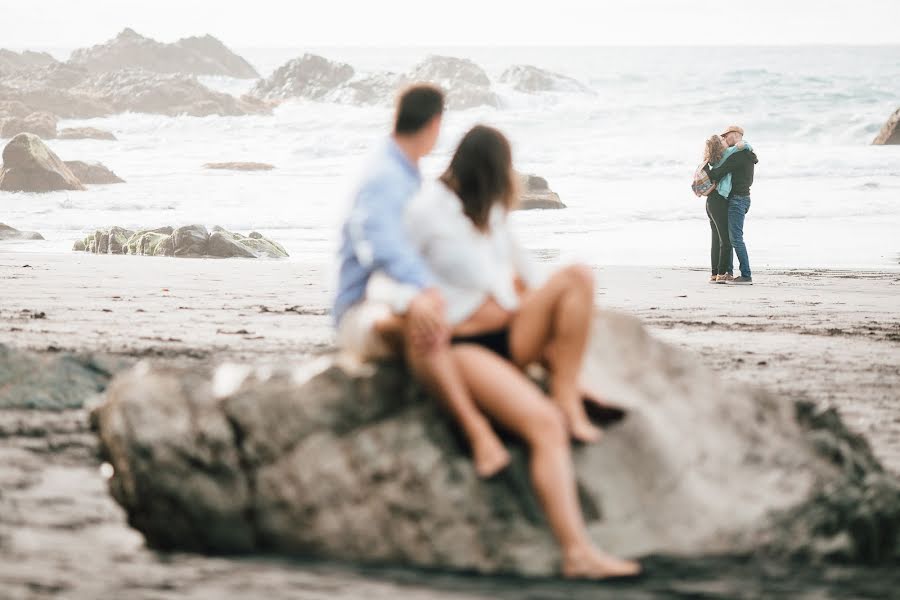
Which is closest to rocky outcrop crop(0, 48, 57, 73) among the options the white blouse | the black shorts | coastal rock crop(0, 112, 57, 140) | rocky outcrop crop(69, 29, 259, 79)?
rocky outcrop crop(69, 29, 259, 79)

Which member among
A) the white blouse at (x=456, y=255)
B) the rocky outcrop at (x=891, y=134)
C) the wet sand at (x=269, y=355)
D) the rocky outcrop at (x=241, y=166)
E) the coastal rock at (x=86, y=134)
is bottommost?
the wet sand at (x=269, y=355)

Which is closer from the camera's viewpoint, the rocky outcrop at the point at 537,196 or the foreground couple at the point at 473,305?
the foreground couple at the point at 473,305

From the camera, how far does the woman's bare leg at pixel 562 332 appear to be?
3.71 m

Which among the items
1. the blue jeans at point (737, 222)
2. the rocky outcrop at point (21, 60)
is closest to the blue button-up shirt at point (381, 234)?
the blue jeans at point (737, 222)

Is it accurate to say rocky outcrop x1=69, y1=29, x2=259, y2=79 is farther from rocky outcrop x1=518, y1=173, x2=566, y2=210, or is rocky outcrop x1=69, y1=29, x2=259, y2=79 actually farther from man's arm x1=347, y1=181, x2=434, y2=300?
man's arm x1=347, y1=181, x2=434, y2=300

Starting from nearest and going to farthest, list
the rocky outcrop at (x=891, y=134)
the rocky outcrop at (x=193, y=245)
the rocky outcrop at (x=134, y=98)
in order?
the rocky outcrop at (x=193, y=245)
the rocky outcrop at (x=891, y=134)
the rocky outcrop at (x=134, y=98)

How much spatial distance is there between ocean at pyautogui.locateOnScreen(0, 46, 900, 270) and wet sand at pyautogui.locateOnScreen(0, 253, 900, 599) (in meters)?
3.81

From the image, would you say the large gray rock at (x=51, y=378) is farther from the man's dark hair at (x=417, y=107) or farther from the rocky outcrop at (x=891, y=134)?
the rocky outcrop at (x=891, y=134)

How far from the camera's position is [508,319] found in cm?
387

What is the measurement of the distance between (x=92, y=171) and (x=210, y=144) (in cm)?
1563

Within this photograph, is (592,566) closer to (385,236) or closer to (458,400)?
(458,400)

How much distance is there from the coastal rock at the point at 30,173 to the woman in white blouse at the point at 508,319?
26904mm

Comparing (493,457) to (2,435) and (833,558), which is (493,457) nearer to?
(833,558)

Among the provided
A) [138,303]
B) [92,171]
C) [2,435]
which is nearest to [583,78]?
[92,171]
